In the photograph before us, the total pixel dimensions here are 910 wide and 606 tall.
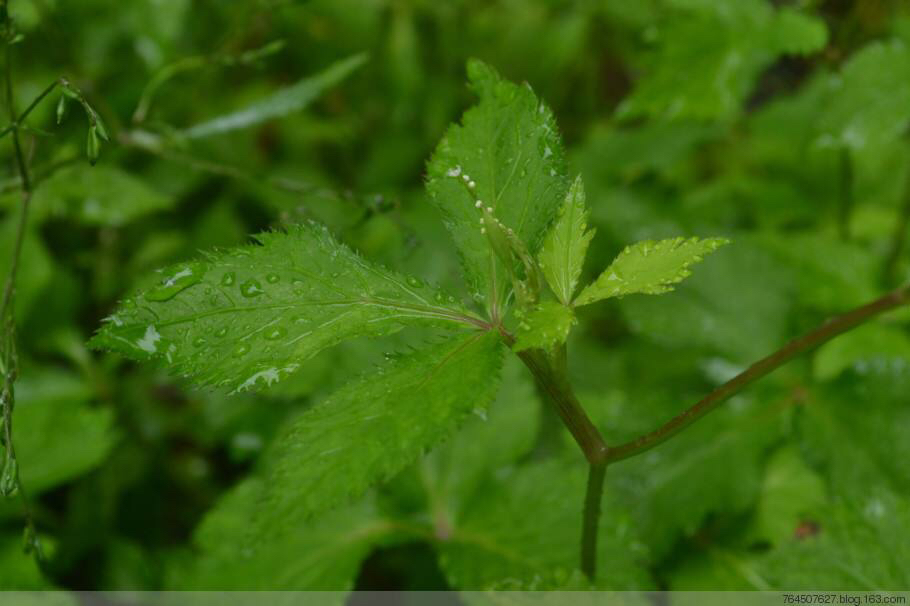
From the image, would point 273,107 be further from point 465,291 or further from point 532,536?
point 532,536

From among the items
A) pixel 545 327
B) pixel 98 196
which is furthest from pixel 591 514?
pixel 98 196

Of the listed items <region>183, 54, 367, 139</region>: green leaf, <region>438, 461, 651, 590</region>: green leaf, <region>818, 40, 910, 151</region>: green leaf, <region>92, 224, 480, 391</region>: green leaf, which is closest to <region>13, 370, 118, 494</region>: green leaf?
<region>183, 54, 367, 139</region>: green leaf

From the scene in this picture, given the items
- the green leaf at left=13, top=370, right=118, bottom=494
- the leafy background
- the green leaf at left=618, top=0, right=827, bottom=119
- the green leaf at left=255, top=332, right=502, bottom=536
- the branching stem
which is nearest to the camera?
the green leaf at left=255, top=332, right=502, bottom=536

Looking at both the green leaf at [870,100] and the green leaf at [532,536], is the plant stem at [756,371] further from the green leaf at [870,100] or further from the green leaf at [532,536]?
the green leaf at [870,100]

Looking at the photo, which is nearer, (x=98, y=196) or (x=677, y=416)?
(x=677, y=416)

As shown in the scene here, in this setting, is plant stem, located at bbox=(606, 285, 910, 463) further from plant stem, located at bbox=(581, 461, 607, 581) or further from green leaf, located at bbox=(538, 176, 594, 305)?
green leaf, located at bbox=(538, 176, 594, 305)

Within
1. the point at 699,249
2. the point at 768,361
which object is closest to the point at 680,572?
the point at 768,361
